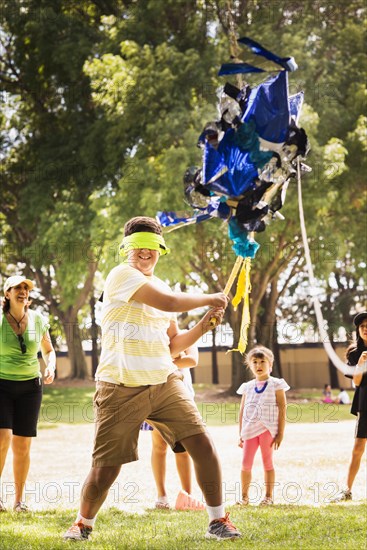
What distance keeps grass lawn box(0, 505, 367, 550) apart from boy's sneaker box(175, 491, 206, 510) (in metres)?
0.21

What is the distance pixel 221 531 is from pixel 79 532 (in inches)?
26.4

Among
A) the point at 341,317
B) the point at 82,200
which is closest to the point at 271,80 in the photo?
the point at 82,200

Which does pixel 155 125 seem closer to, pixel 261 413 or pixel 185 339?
pixel 261 413

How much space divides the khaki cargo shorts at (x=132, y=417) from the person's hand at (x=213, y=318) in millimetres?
347

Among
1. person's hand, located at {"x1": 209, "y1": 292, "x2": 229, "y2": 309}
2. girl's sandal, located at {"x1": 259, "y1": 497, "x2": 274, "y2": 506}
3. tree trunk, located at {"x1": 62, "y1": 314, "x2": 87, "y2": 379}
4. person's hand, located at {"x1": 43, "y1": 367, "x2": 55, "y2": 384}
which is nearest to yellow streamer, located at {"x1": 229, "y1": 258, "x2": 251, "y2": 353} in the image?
person's hand, located at {"x1": 209, "y1": 292, "x2": 229, "y2": 309}

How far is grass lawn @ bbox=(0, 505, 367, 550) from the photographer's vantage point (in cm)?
363

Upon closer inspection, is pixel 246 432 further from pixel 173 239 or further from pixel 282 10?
pixel 282 10

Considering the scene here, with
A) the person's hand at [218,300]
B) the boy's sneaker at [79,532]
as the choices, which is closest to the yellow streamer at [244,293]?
the person's hand at [218,300]

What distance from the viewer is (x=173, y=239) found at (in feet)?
49.0

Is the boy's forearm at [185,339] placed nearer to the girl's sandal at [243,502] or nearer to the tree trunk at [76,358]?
the girl's sandal at [243,502]

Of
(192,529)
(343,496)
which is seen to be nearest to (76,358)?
(343,496)

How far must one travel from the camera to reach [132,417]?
12.0 feet

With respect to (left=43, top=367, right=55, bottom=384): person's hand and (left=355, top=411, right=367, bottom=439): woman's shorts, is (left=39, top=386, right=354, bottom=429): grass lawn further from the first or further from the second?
(left=43, top=367, right=55, bottom=384): person's hand

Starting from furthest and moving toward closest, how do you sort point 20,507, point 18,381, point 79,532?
point 18,381
point 20,507
point 79,532
